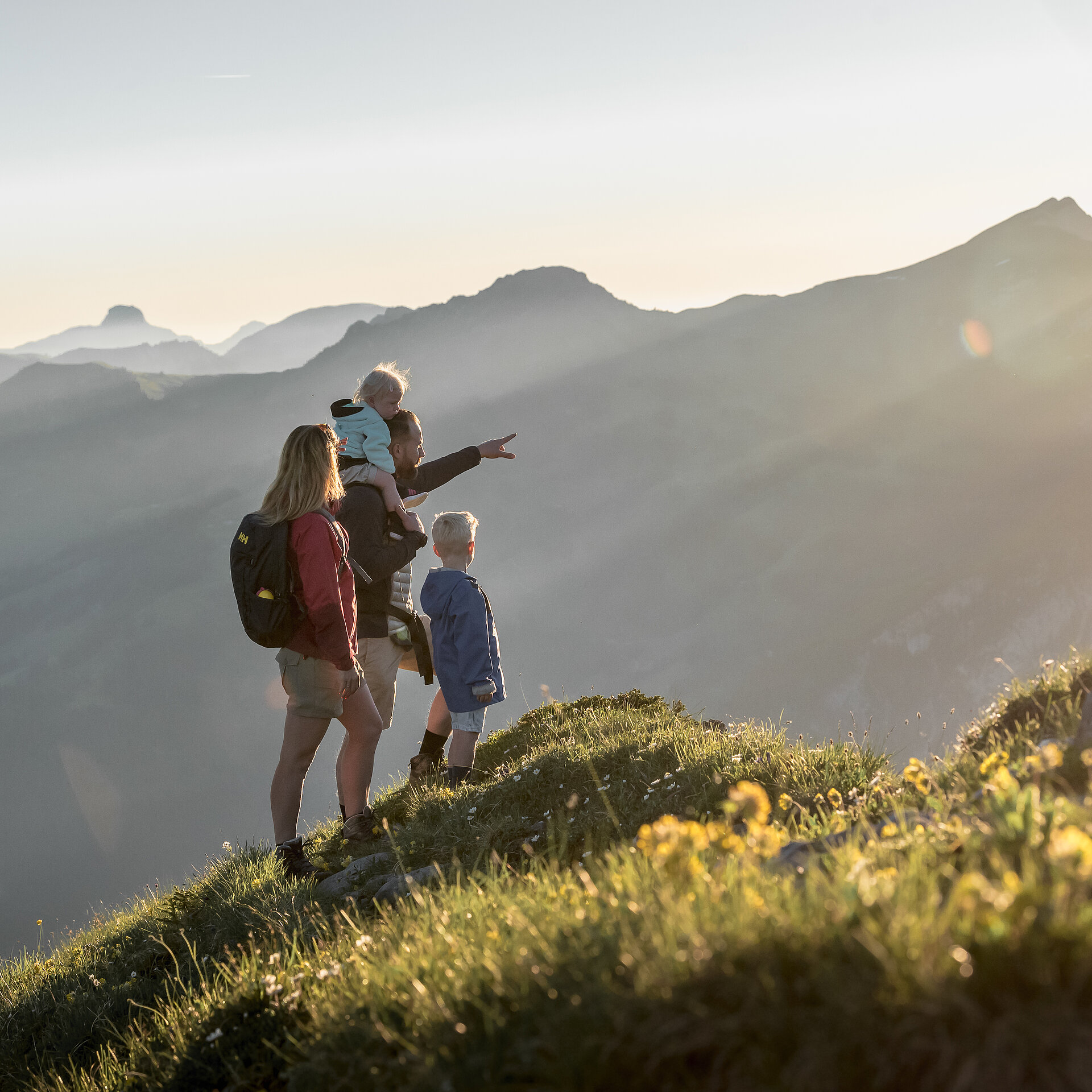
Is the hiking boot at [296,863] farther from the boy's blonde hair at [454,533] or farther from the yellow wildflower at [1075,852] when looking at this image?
the yellow wildflower at [1075,852]

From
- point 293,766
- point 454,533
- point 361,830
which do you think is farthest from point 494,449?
point 361,830

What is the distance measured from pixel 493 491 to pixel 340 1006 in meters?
196

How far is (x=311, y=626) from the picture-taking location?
16.4 feet

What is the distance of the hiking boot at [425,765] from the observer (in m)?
7.01

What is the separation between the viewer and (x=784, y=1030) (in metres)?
1.58

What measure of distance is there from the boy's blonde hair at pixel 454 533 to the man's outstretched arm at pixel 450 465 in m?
0.51

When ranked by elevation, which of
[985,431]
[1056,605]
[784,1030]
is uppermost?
[784,1030]

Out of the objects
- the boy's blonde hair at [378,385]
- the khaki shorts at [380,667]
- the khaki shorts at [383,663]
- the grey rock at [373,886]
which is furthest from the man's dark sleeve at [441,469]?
the grey rock at [373,886]

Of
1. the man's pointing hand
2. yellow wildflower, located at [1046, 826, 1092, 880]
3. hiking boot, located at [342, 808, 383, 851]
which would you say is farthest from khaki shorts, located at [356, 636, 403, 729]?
yellow wildflower, located at [1046, 826, 1092, 880]

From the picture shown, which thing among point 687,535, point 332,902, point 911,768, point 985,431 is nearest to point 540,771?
point 332,902

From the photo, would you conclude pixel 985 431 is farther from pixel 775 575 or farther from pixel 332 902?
pixel 332 902

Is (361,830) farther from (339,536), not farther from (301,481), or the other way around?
(301,481)

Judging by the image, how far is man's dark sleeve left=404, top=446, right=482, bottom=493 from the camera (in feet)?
22.9

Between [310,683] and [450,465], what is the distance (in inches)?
104
